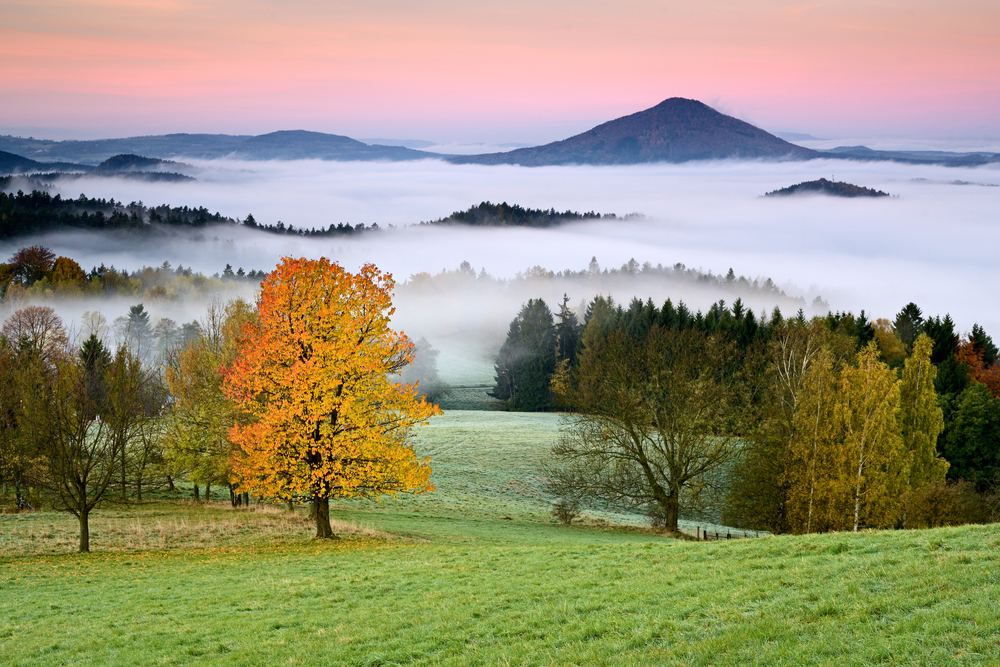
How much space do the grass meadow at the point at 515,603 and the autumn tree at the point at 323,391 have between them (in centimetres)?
277

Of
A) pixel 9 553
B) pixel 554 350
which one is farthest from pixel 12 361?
pixel 554 350

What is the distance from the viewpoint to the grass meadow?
10172 mm

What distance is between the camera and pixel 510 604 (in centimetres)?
1415

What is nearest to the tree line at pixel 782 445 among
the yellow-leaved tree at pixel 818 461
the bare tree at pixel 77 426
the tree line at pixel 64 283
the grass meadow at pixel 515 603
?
the yellow-leaved tree at pixel 818 461

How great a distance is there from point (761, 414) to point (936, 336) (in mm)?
49942

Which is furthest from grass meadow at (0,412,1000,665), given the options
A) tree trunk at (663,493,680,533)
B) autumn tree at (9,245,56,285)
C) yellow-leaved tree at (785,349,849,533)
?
autumn tree at (9,245,56,285)

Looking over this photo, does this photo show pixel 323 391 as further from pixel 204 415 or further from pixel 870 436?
pixel 870 436

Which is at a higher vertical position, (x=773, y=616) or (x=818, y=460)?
(x=773, y=616)

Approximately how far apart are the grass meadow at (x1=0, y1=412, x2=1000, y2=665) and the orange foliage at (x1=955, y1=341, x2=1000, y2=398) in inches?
2957

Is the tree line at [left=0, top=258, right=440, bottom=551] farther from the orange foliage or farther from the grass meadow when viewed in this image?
the orange foliage

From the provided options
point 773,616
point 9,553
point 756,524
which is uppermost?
point 773,616

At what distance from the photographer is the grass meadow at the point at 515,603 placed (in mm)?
10172

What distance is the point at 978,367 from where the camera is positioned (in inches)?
3374

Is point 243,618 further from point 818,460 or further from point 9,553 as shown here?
point 818,460
